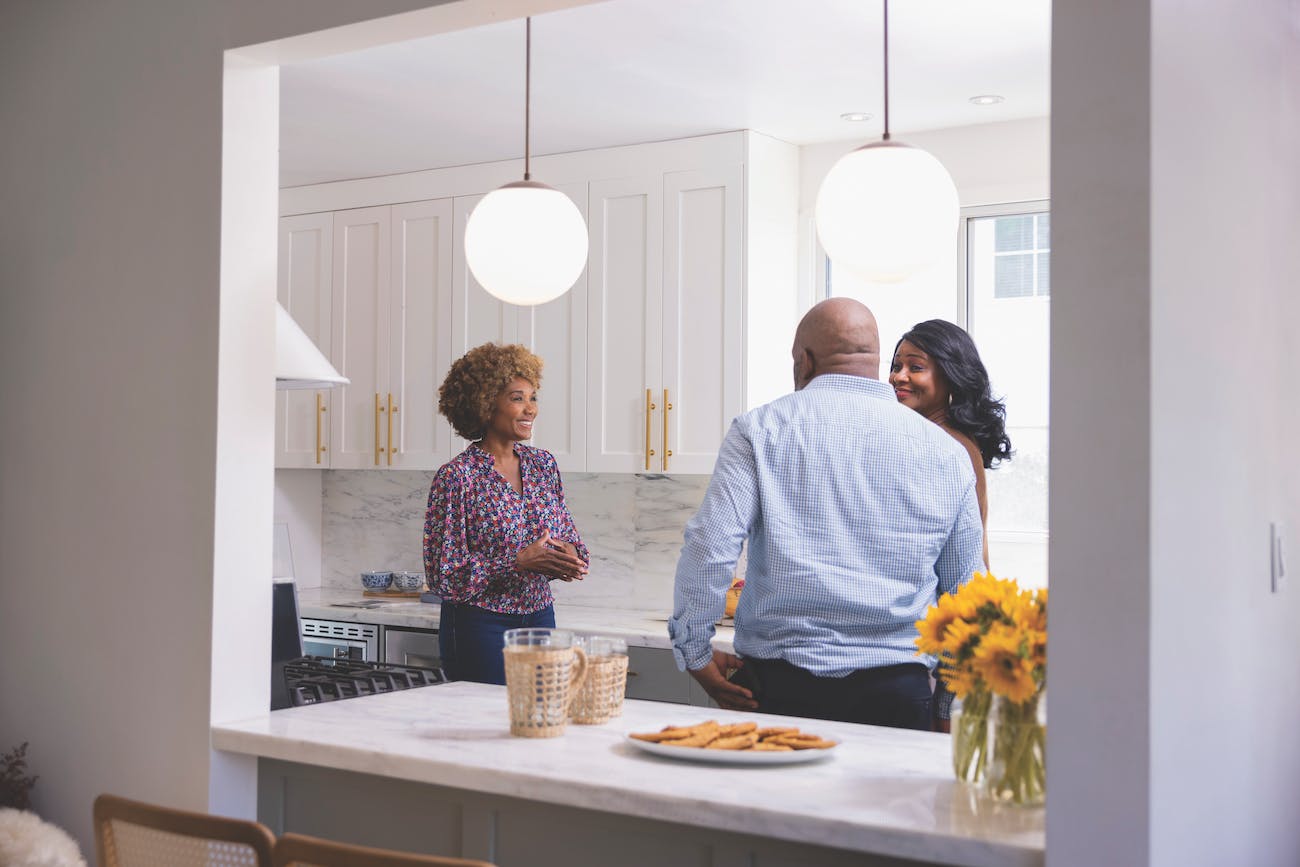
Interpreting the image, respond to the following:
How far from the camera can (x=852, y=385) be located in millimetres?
2553

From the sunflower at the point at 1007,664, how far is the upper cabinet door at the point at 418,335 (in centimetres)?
330

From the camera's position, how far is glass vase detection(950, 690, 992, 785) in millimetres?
1739

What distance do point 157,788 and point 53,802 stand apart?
291 mm

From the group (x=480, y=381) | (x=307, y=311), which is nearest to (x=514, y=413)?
(x=480, y=381)

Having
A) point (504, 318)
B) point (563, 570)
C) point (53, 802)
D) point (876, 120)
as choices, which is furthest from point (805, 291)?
point (53, 802)

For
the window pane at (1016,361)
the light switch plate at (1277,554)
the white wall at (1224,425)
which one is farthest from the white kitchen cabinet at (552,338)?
the light switch plate at (1277,554)

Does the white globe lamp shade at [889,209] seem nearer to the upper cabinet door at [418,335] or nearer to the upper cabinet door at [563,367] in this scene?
the upper cabinet door at [563,367]

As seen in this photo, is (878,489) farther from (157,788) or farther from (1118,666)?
(157,788)

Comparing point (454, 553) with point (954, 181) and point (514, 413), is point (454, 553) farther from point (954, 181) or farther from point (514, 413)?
point (954, 181)

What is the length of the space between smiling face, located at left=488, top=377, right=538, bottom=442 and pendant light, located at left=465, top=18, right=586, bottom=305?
1.04 metres

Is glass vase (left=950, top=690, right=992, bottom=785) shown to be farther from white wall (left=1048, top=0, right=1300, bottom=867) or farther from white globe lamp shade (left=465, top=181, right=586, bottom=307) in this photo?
white globe lamp shade (left=465, top=181, right=586, bottom=307)

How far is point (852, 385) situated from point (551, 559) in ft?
4.31

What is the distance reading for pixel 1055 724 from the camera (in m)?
1.54

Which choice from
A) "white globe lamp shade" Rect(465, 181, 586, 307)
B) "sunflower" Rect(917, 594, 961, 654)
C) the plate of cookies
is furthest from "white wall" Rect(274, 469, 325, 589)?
"sunflower" Rect(917, 594, 961, 654)
